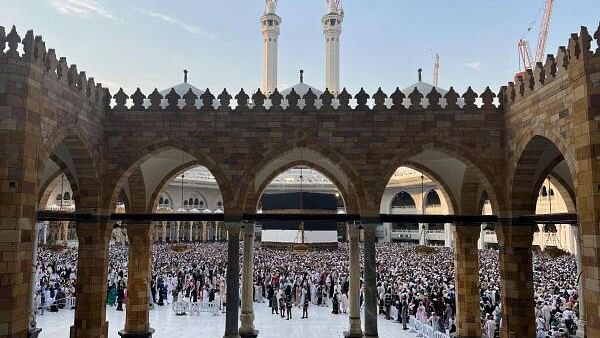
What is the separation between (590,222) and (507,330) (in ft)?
11.7

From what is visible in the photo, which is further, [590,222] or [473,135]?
[473,135]

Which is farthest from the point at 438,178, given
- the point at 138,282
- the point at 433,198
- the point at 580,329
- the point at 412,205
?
the point at 412,205

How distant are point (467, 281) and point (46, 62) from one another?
9713mm

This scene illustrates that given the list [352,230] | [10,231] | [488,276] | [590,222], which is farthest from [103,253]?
[488,276]

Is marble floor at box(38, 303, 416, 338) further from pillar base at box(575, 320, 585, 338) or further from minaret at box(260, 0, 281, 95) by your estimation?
minaret at box(260, 0, 281, 95)

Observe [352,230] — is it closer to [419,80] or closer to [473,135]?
[473,135]

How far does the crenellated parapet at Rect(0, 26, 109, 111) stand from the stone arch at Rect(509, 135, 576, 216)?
801 cm

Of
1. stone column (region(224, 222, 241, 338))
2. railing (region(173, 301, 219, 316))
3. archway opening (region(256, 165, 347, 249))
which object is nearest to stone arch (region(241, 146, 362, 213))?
stone column (region(224, 222, 241, 338))

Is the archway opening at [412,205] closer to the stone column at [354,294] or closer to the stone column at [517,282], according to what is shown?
the stone column at [354,294]

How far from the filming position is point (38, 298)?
45.2ft

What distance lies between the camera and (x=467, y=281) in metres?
11.0

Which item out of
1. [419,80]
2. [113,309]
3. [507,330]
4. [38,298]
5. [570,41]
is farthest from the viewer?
[113,309]

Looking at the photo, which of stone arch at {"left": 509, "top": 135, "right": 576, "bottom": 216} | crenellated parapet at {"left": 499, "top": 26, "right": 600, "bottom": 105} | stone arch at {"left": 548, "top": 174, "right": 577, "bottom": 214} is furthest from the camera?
stone arch at {"left": 548, "top": 174, "right": 577, "bottom": 214}

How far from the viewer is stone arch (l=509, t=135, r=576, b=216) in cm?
841
